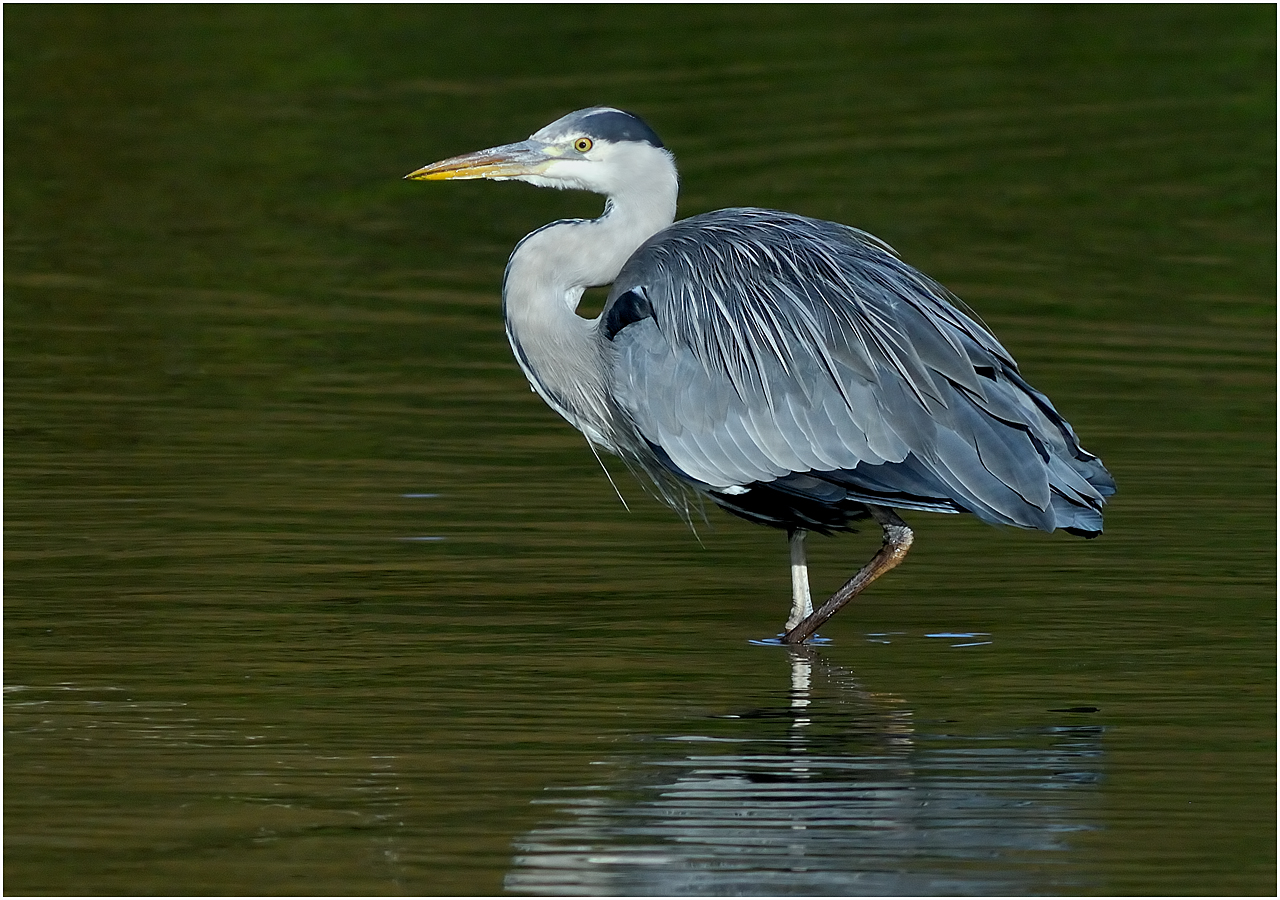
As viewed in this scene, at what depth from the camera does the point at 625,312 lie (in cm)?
861

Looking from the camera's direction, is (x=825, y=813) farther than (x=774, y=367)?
No

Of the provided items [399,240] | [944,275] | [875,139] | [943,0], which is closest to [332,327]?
[399,240]

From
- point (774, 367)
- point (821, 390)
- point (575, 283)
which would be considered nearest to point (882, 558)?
point (821, 390)

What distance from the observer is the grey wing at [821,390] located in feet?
26.6

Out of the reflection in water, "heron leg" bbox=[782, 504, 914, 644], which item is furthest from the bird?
the reflection in water

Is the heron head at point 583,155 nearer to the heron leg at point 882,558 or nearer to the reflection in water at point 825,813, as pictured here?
the heron leg at point 882,558

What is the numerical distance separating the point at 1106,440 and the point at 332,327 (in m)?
5.11

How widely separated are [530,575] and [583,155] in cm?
163

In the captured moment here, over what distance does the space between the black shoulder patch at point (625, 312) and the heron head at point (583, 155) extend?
46 centimetres

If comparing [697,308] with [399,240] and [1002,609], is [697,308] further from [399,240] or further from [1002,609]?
[399,240]

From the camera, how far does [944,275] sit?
1577 cm

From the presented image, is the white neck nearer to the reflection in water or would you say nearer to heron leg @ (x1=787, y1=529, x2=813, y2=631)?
heron leg @ (x1=787, y1=529, x2=813, y2=631)

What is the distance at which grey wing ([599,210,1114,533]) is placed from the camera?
810cm

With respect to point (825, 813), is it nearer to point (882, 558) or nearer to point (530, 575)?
point (882, 558)
